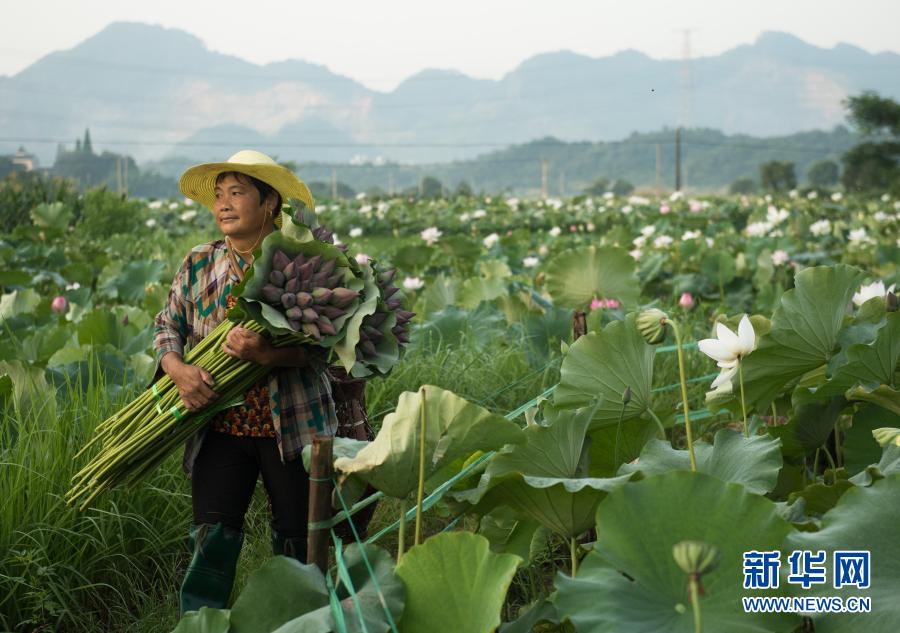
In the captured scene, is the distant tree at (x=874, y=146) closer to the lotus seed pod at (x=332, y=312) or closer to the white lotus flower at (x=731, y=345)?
the white lotus flower at (x=731, y=345)

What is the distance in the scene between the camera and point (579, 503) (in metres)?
1.36

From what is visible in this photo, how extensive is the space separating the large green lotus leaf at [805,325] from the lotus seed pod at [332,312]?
0.69 meters

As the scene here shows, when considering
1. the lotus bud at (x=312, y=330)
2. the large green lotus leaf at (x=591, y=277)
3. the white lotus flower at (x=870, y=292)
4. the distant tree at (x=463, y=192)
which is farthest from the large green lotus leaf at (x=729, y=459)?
the distant tree at (x=463, y=192)

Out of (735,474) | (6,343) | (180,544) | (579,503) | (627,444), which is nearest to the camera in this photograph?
(579,503)

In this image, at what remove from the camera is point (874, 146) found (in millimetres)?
26438

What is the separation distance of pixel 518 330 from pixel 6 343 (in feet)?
5.94

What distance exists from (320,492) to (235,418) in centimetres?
59

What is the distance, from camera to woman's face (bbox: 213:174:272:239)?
191cm

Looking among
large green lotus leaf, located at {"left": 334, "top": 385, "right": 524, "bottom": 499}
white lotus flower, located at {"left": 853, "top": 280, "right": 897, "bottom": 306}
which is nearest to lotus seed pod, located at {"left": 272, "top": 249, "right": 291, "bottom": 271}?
large green lotus leaf, located at {"left": 334, "top": 385, "right": 524, "bottom": 499}

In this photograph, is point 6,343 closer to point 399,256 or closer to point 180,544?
point 180,544

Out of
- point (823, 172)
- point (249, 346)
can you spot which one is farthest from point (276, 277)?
point (823, 172)

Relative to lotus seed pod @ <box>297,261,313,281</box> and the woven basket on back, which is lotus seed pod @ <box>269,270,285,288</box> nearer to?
lotus seed pod @ <box>297,261,313,281</box>

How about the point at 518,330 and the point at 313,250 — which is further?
the point at 518,330

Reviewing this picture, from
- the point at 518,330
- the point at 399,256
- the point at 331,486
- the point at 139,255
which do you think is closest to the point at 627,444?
the point at 331,486
